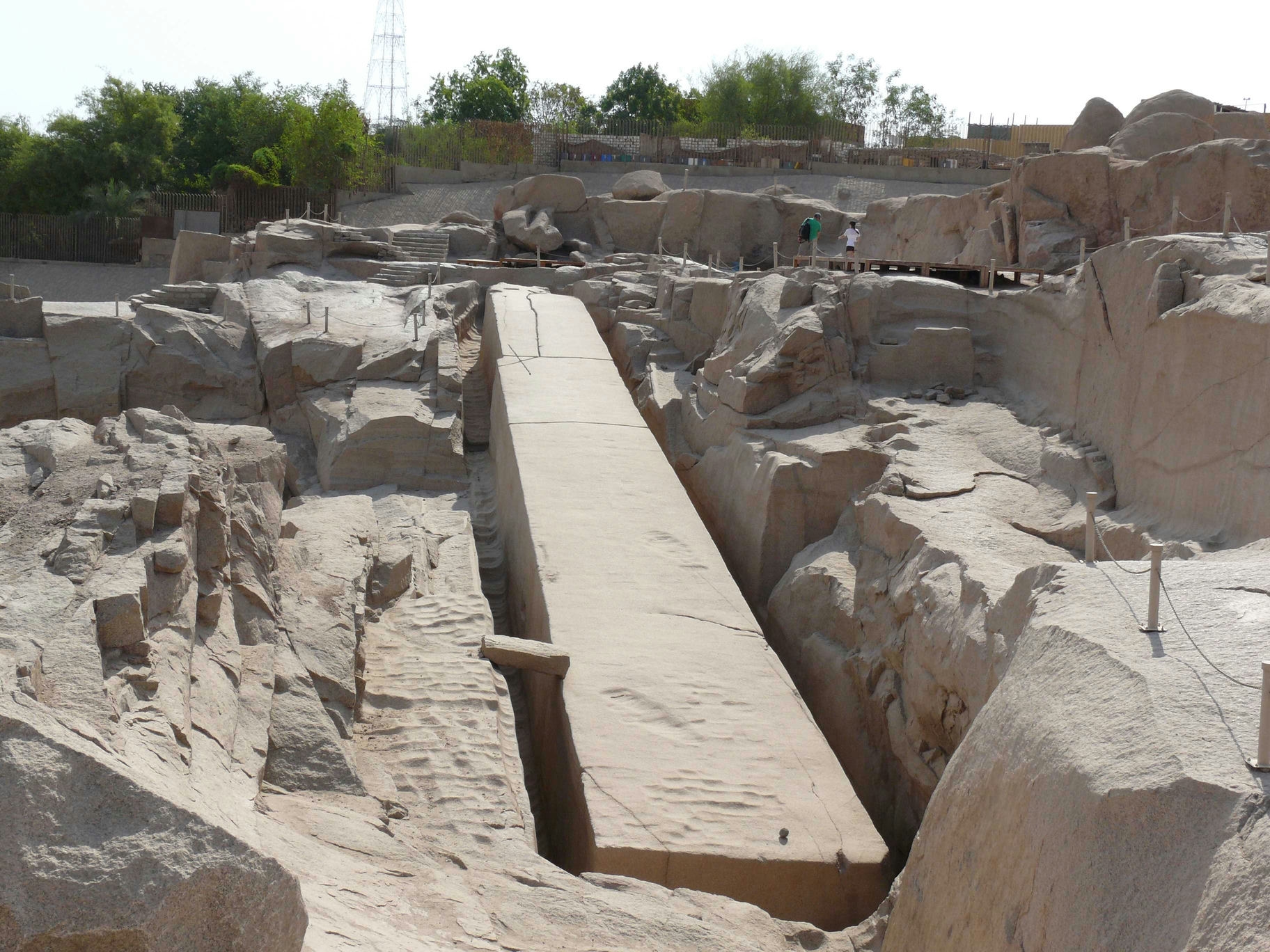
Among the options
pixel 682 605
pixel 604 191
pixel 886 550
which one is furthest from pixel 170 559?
pixel 604 191

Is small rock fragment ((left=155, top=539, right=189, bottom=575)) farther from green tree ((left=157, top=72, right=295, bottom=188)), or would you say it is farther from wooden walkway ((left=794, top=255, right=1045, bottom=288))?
green tree ((left=157, top=72, right=295, bottom=188))

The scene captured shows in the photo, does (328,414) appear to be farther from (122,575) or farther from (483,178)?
(483,178)

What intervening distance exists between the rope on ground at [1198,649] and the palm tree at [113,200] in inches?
983

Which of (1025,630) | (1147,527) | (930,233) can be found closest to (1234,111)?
(930,233)

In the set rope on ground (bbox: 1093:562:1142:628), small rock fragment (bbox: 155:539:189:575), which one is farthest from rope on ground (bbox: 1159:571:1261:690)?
small rock fragment (bbox: 155:539:189:575)

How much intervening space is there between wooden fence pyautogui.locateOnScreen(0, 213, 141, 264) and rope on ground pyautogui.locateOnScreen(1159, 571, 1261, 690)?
24101mm

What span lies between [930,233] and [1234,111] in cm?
465

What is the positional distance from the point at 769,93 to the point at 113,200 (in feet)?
62.3

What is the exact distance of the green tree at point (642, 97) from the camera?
135 feet

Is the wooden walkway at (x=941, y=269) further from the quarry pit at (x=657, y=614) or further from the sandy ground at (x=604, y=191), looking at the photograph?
the sandy ground at (x=604, y=191)

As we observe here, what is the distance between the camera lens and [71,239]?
24578 mm

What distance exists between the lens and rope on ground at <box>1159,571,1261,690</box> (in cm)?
345

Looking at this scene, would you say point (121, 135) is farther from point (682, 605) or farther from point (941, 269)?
point (682, 605)

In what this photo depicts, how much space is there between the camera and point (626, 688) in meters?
6.18
